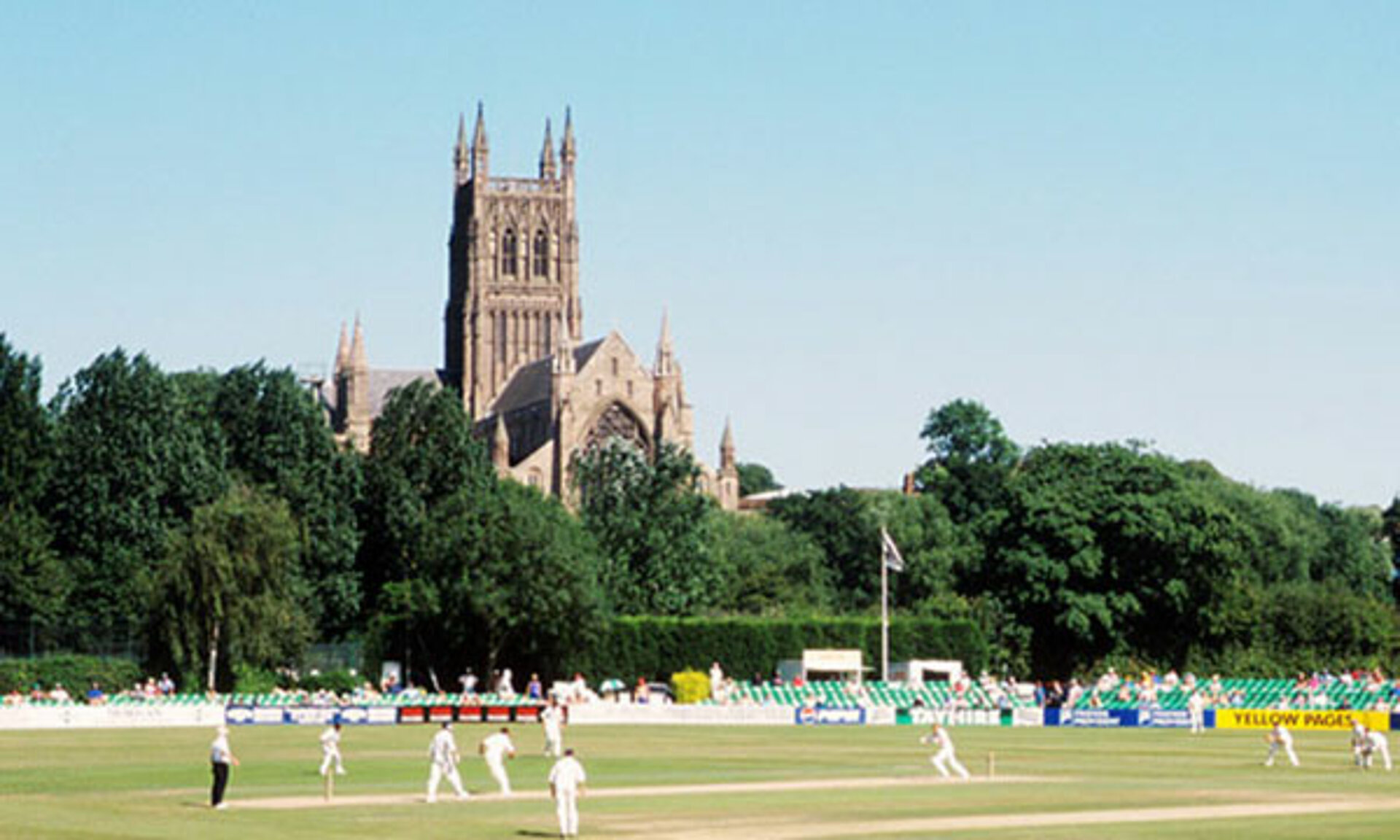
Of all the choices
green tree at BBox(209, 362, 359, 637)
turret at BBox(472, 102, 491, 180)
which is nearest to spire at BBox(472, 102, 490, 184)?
turret at BBox(472, 102, 491, 180)

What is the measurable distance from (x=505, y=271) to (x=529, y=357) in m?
8.37

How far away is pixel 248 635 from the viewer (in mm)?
81312

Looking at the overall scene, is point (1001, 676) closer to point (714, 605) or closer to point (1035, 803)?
point (714, 605)

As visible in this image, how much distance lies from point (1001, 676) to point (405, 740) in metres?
44.2

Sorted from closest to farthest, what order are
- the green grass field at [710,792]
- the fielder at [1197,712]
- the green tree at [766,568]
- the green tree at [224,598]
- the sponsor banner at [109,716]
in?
1. the green grass field at [710,792]
2. the sponsor banner at [109,716]
3. the fielder at [1197,712]
4. the green tree at [224,598]
5. the green tree at [766,568]

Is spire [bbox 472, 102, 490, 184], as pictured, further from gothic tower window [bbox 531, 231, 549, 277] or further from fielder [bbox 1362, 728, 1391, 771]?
fielder [bbox 1362, 728, 1391, 771]

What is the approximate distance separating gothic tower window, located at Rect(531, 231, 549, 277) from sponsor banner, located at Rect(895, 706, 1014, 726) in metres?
113

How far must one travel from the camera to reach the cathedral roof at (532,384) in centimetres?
17000

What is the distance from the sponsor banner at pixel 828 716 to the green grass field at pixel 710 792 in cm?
1093

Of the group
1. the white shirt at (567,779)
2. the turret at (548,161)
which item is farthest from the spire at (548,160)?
the white shirt at (567,779)

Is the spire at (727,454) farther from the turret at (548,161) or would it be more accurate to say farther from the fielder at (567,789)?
the fielder at (567,789)

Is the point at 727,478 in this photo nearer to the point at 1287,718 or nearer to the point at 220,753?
the point at 1287,718

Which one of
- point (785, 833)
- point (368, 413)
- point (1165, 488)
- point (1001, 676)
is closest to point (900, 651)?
point (1001, 676)

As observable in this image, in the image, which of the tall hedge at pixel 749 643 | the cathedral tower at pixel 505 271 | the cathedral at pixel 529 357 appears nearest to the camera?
the tall hedge at pixel 749 643
